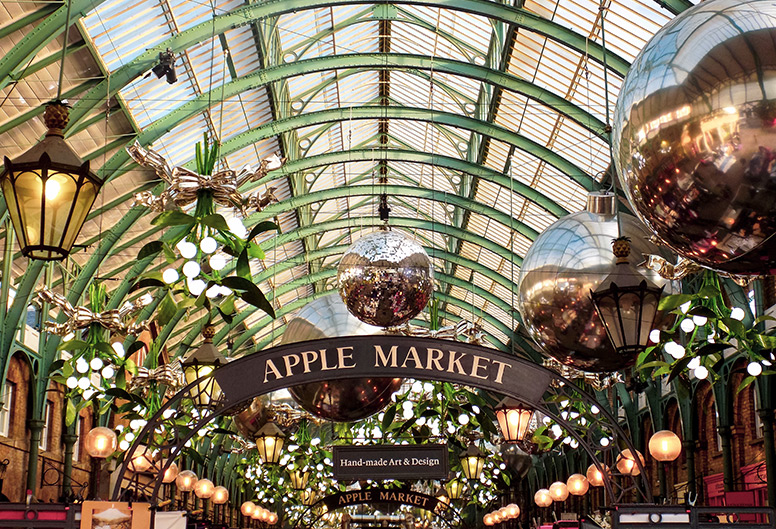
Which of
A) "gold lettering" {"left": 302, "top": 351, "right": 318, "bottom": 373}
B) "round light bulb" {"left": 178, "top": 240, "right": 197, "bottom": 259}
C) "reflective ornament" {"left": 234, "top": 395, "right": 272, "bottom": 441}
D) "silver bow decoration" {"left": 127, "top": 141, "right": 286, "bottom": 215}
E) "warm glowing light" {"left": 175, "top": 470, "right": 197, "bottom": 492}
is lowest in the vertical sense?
"gold lettering" {"left": 302, "top": 351, "right": 318, "bottom": 373}

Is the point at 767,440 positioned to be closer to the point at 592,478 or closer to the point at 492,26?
the point at 592,478

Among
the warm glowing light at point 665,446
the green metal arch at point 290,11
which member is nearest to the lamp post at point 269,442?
the warm glowing light at point 665,446

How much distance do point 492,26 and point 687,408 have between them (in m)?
9.38

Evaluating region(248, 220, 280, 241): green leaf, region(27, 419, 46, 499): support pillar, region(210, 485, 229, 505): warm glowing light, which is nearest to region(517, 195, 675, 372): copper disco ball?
region(248, 220, 280, 241): green leaf

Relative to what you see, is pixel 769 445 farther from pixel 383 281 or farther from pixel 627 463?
pixel 383 281

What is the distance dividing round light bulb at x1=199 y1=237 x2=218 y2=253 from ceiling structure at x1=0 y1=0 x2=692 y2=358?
15.1 feet

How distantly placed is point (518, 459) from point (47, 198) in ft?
69.7

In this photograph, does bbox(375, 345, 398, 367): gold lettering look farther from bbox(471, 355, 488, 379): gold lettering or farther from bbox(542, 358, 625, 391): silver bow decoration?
bbox(542, 358, 625, 391): silver bow decoration


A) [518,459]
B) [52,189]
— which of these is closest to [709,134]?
[52,189]

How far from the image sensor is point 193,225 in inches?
251

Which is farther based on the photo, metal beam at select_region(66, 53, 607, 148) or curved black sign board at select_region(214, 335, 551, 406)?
metal beam at select_region(66, 53, 607, 148)

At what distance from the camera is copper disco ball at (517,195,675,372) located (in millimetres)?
3773

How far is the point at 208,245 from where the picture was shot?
625 centimetres

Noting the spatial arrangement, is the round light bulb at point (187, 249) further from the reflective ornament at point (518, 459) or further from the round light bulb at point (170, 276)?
the reflective ornament at point (518, 459)
